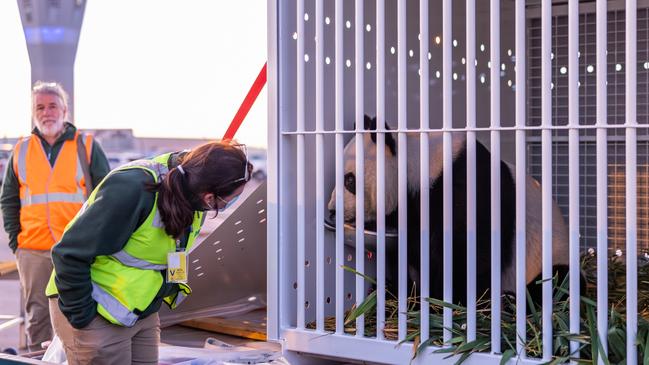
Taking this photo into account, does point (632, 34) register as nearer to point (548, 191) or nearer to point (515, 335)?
point (548, 191)

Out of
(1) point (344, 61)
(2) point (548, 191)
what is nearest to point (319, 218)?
(1) point (344, 61)

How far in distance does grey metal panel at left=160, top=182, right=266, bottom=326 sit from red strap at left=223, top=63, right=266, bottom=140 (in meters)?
0.41

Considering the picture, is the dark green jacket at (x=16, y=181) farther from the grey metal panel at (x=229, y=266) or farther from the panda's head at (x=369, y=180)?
the panda's head at (x=369, y=180)

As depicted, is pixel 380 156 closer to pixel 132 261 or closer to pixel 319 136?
pixel 319 136

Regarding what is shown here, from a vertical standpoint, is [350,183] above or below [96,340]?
above

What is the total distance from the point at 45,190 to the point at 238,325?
1393 millimetres

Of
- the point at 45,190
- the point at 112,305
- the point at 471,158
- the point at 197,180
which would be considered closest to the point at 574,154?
the point at 471,158

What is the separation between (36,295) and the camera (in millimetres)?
5133

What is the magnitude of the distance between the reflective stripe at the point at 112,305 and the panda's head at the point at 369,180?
1207mm

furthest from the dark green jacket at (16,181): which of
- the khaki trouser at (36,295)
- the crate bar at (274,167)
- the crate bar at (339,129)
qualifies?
the crate bar at (339,129)

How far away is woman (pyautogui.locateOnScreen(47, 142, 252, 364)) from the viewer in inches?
115

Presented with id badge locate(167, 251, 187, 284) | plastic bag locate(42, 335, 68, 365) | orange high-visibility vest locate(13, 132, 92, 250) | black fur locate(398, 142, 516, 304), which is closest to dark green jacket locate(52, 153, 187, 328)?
id badge locate(167, 251, 187, 284)

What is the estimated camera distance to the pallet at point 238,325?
508cm

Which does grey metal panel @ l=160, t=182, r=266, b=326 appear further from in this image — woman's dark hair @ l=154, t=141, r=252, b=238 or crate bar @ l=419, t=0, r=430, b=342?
woman's dark hair @ l=154, t=141, r=252, b=238
